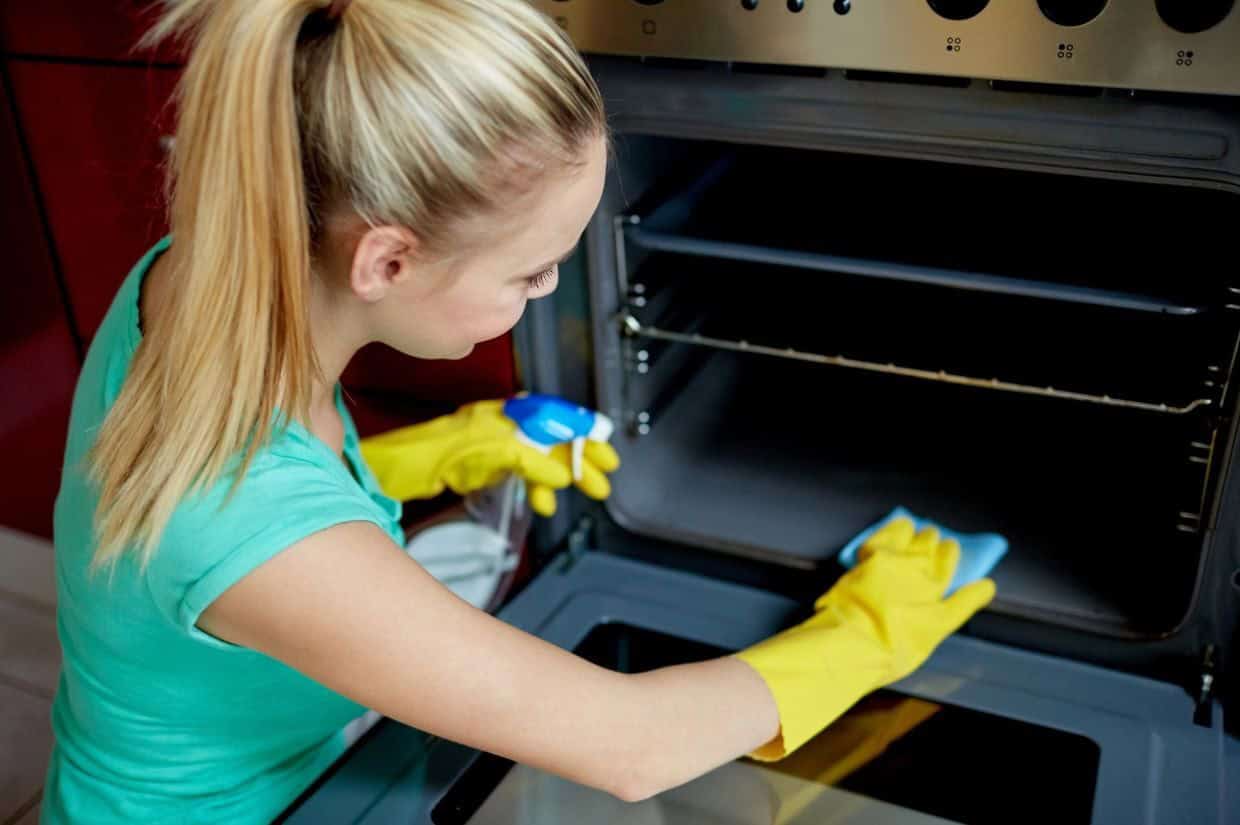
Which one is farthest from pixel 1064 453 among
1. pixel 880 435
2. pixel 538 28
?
pixel 538 28

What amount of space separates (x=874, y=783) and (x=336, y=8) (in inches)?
30.5

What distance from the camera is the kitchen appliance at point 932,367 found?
94 cm

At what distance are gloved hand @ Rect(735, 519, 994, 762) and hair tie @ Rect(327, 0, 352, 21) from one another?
0.61 meters

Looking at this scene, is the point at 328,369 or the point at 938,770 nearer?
the point at 328,369

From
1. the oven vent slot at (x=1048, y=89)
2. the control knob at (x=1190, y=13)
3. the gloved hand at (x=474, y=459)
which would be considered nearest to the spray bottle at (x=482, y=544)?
the gloved hand at (x=474, y=459)

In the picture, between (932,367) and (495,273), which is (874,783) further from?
(495,273)

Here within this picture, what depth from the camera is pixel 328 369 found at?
0.98 metres

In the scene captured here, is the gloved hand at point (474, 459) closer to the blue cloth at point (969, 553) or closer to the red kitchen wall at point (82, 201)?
the red kitchen wall at point (82, 201)

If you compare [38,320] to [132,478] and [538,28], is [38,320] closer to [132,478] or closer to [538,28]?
[132,478]

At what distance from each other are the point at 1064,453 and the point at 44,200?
4.36ft

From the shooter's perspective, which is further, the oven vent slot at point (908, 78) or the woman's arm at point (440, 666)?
the oven vent slot at point (908, 78)

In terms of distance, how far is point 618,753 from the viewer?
2.88 feet

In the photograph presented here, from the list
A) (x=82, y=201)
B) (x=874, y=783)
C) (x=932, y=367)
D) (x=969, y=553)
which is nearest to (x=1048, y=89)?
(x=932, y=367)

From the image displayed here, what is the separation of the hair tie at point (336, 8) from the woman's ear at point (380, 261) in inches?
5.1
